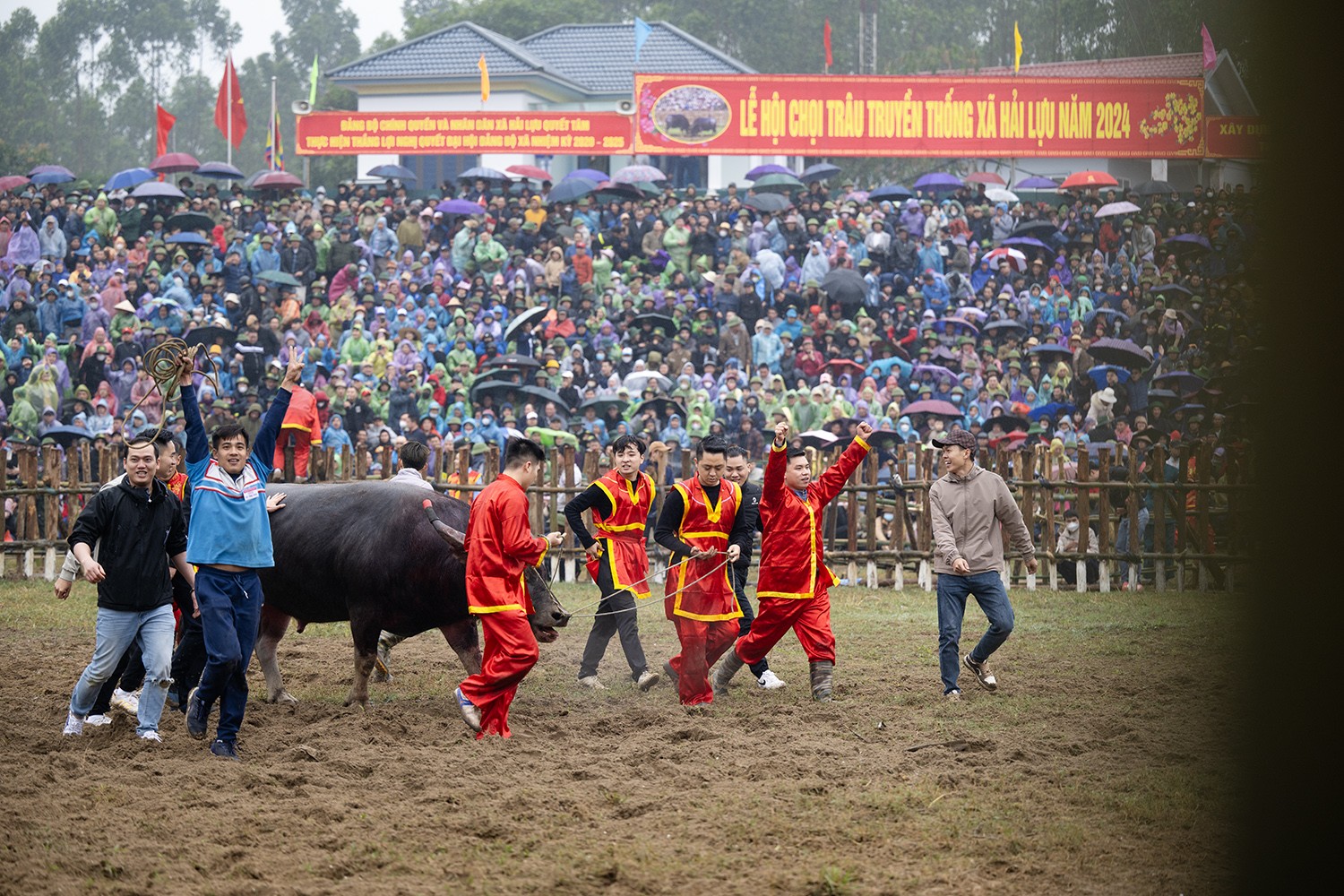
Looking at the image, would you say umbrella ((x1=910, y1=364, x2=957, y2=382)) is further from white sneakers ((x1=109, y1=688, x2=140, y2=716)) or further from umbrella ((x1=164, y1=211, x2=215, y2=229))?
white sneakers ((x1=109, y1=688, x2=140, y2=716))

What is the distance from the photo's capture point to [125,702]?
7.89 metres

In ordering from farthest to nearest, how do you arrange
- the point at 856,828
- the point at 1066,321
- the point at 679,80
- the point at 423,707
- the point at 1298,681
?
the point at 679,80
the point at 1066,321
the point at 423,707
the point at 856,828
the point at 1298,681

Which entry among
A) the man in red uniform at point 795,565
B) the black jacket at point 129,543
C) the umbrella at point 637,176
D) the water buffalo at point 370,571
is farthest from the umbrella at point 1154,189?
the black jacket at point 129,543

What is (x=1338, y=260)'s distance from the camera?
2537 mm

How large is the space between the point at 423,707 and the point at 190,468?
83.7 inches

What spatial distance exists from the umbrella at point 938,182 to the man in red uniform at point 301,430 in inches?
556

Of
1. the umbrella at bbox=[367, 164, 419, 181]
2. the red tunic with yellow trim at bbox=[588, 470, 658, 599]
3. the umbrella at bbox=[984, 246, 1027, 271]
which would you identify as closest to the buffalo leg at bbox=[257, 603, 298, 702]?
the red tunic with yellow trim at bbox=[588, 470, 658, 599]

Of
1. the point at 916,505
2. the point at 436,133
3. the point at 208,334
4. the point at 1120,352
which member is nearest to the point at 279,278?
the point at 208,334

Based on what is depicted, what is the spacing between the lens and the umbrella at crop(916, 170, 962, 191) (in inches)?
962

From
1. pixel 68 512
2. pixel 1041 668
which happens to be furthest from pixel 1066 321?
pixel 68 512

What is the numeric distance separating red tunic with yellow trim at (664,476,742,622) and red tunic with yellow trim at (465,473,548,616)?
1.41 metres

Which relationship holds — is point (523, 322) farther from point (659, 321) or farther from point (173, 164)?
point (173, 164)

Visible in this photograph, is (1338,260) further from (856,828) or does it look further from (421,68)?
(421,68)

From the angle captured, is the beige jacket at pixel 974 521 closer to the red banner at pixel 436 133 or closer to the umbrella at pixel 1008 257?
the umbrella at pixel 1008 257
